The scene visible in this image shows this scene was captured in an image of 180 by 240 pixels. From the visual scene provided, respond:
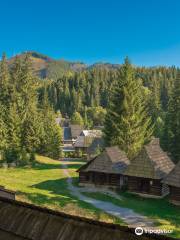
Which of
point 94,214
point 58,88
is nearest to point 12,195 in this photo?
point 94,214

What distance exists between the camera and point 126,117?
50812 mm

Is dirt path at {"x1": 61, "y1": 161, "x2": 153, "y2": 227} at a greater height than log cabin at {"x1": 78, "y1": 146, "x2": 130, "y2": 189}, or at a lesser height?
lesser

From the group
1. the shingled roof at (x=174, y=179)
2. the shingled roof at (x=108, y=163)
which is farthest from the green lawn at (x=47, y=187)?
the shingled roof at (x=174, y=179)

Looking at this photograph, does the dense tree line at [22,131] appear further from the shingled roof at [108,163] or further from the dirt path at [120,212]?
the dirt path at [120,212]

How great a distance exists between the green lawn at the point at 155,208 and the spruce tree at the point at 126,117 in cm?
1296

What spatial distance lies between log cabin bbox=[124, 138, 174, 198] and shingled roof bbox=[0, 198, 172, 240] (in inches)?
1231

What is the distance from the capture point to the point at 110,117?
51.6 m

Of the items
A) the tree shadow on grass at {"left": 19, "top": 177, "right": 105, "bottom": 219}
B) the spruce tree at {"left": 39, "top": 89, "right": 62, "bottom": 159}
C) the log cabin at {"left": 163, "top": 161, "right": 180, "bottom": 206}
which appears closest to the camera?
the tree shadow on grass at {"left": 19, "top": 177, "right": 105, "bottom": 219}

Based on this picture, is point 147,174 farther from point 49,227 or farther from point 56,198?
point 49,227

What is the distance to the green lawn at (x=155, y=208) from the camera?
26.4m

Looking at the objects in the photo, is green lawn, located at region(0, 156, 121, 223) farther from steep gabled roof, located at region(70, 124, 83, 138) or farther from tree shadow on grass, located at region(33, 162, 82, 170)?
steep gabled roof, located at region(70, 124, 83, 138)

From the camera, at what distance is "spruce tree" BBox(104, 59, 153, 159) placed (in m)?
50.0

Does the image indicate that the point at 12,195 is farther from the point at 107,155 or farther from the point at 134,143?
the point at 134,143

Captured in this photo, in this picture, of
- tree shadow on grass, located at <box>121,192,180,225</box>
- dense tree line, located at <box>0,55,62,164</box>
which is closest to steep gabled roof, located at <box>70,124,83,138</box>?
dense tree line, located at <box>0,55,62,164</box>
